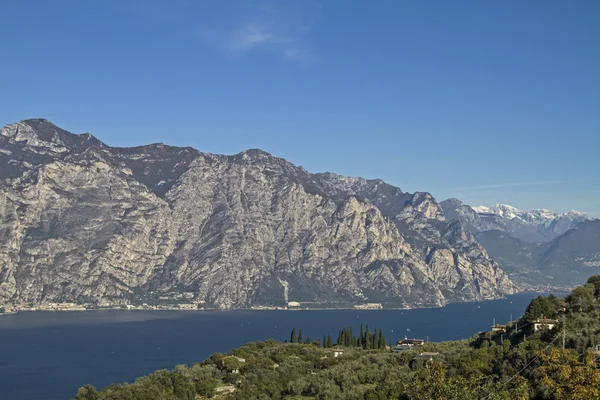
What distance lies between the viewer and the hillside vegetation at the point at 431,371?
60.2 m

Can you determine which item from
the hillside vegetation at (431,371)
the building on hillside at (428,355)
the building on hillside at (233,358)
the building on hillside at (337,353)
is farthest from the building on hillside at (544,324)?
the building on hillside at (233,358)

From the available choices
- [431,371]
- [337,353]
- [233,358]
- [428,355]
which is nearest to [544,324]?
[428,355]

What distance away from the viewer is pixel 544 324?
9044 cm

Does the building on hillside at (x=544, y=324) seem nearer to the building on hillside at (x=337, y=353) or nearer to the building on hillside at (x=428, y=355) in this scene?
the building on hillside at (x=428, y=355)

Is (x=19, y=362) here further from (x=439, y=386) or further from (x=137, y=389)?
(x=439, y=386)

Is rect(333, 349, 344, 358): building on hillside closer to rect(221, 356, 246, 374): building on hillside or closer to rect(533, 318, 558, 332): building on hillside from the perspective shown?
rect(221, 356, 246, 374): building on hillside

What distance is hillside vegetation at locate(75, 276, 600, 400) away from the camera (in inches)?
2368

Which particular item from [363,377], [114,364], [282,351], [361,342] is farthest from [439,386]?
[114,364]

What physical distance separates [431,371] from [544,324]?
31605 mm

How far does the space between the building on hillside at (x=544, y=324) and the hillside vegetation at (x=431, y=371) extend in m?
1.08

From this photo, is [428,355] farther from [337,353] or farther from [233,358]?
[233,358]

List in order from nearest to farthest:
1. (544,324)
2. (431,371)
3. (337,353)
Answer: (431,371)
(544,324)
(337,353)

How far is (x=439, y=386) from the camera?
5978cm

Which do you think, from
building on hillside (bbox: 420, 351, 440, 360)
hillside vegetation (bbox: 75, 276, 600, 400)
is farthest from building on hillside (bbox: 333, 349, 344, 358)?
building on hillside (bbox: 420, 351, 440, 360)
